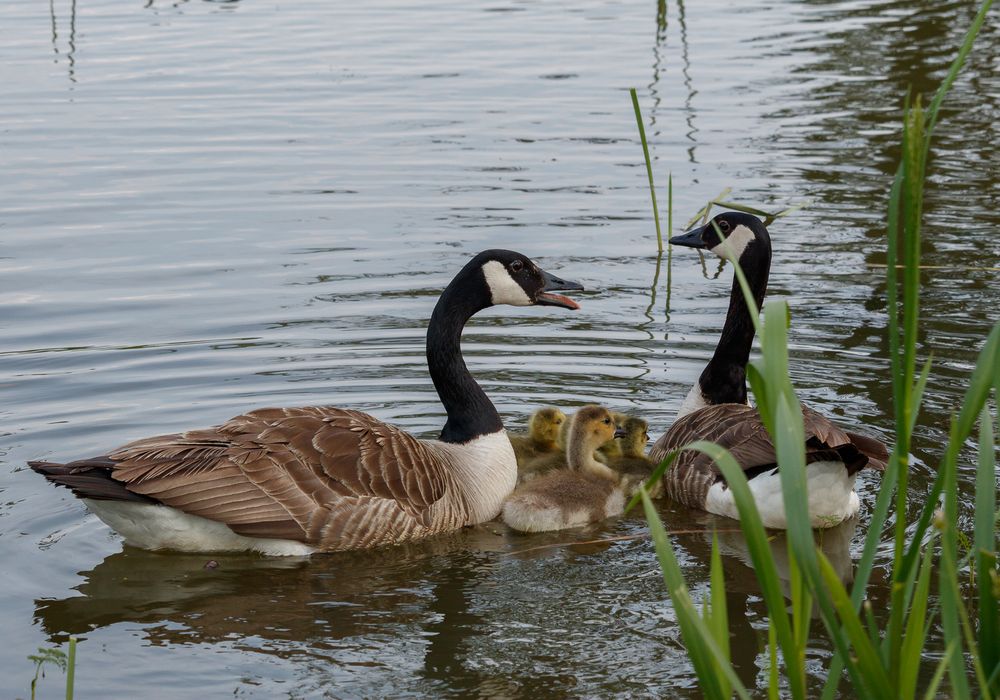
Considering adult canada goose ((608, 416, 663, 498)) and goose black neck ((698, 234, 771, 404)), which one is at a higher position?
goose black neck ((698, 234, 771, 404))

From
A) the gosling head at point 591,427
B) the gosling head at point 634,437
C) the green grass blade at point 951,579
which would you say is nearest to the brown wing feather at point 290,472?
the gosling head at point 591,427

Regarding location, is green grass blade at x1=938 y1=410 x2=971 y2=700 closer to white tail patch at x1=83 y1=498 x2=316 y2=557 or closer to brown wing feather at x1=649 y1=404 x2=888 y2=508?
brown wing feather at x1=649 y1=404 x2=888 y2=508

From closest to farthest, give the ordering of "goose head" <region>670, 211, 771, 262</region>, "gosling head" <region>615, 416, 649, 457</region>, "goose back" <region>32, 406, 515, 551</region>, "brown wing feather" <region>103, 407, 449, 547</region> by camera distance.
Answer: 1. "goose back" <region>32, 406, 515, 551</region>
2. "brown wing feather" <region>103, 407, 449, 547</region>
3. "gosling head" <region>615, 416, 649, 457</region>
4. "goose head" <region>670, 211, 771, 262</region>

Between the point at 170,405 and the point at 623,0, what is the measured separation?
17.2m

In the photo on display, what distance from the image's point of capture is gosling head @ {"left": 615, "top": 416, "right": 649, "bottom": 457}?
8.61 m

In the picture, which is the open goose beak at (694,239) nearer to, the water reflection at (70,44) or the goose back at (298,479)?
the goose back at (298,479)

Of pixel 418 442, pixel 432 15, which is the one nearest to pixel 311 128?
pixel 432 15

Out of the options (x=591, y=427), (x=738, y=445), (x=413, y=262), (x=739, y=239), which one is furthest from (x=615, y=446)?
(x=413, y=262)

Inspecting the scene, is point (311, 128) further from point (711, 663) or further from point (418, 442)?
point (711, 663)

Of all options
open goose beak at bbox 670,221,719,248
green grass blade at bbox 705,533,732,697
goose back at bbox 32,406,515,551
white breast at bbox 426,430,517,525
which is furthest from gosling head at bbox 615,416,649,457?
green grass blade at bbox 705,533,732,697

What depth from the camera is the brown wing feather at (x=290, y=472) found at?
700 cm

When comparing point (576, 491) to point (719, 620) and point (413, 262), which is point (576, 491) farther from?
point (413, 262)

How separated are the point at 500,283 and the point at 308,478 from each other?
188 cm

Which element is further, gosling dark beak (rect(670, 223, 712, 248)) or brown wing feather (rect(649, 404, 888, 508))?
gosling dark beak (rect(670, 223, 712, 248))
